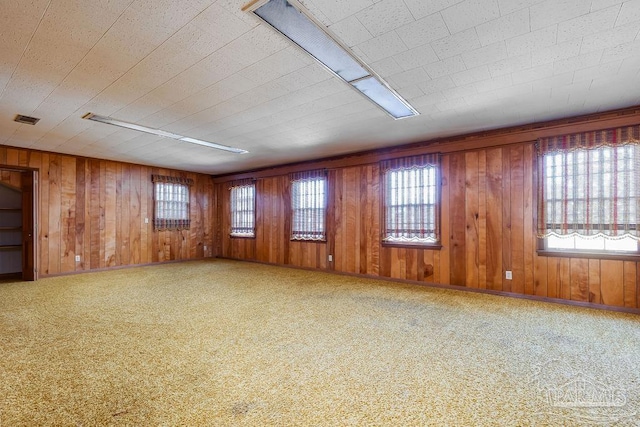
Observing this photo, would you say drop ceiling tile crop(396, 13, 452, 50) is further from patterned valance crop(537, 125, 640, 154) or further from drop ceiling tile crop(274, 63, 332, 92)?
patterned valance crop(537, 125, 640, 154)

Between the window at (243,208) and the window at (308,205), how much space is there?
149cm

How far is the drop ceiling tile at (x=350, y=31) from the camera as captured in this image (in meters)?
1.98

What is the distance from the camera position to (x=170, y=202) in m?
7.69

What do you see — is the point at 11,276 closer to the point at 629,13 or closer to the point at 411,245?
the point at 411,245

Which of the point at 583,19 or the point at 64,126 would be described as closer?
the point at 583,19

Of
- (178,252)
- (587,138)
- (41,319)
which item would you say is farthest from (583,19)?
(178,252)

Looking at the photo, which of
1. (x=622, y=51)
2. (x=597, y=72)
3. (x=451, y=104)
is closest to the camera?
(x=622, y=51)

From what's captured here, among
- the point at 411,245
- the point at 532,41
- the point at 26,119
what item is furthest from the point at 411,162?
the point at 26,119

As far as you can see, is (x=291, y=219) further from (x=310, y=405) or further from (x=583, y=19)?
(x=583, y=19)

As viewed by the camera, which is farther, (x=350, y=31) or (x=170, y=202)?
(x=170, y=202)

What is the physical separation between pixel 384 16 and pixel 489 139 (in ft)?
10.9

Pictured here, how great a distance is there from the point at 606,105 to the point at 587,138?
44 cm

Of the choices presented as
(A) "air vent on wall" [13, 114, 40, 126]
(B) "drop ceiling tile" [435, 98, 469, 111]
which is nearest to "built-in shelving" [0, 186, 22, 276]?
(A) "air vent on wall" [13, 114, 40, 126]

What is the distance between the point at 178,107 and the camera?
136 inches
